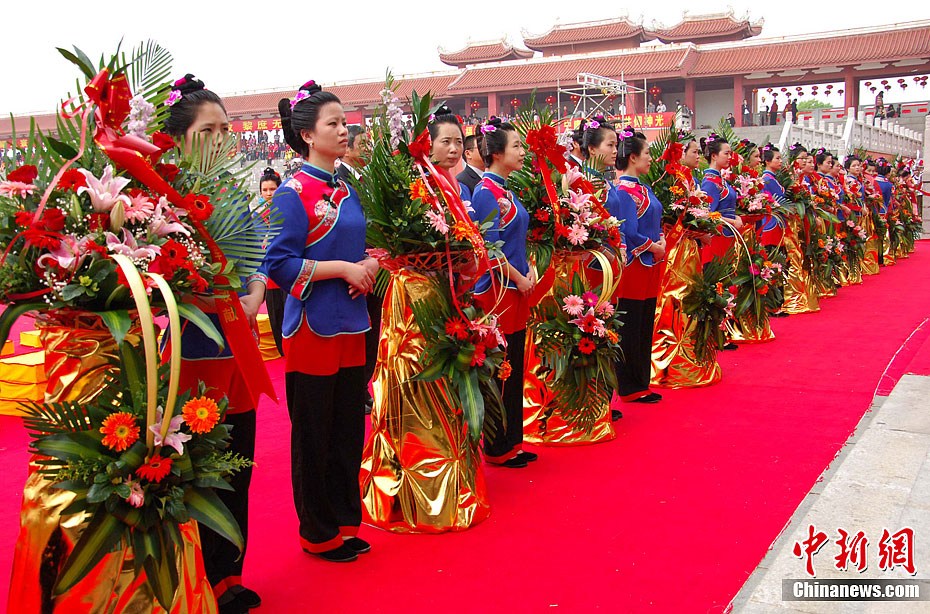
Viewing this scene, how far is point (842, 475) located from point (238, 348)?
225cm

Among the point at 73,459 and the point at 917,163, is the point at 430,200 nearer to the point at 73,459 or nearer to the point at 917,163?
the point at 73,459

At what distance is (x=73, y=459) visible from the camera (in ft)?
5.51

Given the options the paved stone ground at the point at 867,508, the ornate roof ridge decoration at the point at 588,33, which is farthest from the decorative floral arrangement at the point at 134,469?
the ornate roof ridge decoration at the point at 588,33

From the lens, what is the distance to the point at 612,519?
288 cm

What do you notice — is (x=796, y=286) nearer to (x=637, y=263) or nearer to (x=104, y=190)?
(x=637, y=263)

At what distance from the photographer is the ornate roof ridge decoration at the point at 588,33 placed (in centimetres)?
2498

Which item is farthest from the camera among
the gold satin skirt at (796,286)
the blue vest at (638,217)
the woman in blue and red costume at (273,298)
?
the gold satin skirt at (796,286)

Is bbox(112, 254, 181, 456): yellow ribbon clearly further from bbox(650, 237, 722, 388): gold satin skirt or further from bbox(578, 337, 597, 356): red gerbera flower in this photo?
bbox(650, 237, 722, 388): gold satin skirt

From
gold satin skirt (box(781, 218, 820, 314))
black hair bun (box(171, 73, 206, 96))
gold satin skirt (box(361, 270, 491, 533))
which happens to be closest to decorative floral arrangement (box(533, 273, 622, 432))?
gold satin skirt (box(361, 270, 491, 533))

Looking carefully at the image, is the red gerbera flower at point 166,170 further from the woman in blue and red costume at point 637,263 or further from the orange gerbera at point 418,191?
the woman in blue and red costume at point 637,263

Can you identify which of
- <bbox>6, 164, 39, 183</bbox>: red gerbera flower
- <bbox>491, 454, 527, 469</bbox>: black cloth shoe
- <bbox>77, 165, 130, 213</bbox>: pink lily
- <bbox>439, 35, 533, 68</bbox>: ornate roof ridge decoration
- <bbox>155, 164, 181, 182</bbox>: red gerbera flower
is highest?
<bbox>439, 35, 533, 68</bbox>: ornate roof ridge decoration

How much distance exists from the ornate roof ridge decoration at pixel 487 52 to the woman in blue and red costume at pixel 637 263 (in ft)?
78.6

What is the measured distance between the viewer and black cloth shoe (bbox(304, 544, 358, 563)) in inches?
103

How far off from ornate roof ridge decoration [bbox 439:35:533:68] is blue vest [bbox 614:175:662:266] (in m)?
24.0
